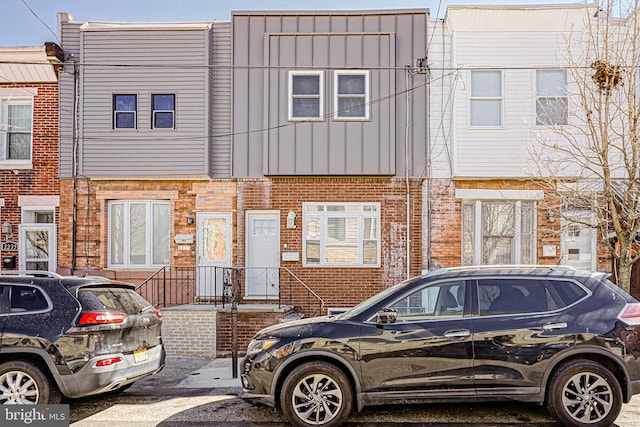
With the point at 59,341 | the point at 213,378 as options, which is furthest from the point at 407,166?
the point at 59,341

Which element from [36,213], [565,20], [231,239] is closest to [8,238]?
[36,213]

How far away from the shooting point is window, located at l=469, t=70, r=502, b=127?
11086 millimetres

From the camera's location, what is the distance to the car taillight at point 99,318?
573 cm

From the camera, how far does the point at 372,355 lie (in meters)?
5.44

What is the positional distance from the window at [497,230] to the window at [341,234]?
207 cm

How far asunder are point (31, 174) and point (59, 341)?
7557mm

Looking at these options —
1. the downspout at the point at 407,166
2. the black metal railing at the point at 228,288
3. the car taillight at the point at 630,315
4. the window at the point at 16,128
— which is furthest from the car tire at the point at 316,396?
the window at the point at 16,128

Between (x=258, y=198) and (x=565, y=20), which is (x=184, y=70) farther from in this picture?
(x=565, y=20)

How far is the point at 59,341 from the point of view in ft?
18.4

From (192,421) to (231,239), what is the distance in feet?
19.6

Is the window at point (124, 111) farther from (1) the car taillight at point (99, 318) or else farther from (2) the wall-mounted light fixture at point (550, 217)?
(2) the wall-mounted light fixture at point (550, 217)

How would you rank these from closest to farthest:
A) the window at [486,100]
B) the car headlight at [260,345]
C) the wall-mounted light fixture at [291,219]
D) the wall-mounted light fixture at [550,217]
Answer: the car headlight at [260,345]
the wall-mounted light fixture at [550,217]
the window at [486,100]
the wall-mounted light fixture at [291,219]

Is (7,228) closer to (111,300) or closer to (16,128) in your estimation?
(16,128)

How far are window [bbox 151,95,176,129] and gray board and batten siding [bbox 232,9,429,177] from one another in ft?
6.60
